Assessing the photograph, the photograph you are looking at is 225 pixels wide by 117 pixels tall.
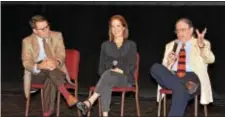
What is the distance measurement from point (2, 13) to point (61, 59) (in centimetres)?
221

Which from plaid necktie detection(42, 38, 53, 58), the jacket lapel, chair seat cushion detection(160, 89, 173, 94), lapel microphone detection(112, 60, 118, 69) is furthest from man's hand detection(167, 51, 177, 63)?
the jacket lapel

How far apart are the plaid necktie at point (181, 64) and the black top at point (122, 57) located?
1.50ft

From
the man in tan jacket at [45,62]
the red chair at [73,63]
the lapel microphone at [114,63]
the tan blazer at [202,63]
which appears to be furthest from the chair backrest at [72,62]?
the tan blazer at [202,63]

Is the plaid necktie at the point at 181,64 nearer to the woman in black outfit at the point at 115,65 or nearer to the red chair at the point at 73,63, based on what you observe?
the woman in black outfit at the point at 115,65

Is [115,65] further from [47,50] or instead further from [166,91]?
[47,50]

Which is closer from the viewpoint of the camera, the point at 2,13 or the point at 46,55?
the point at 46,55

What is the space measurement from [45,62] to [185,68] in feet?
4.77

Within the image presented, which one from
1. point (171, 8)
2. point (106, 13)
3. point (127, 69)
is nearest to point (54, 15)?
point (106, 13)

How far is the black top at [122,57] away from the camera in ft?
17.7

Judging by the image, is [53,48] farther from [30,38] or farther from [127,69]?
[127,69]

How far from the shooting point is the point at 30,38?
18.4ft

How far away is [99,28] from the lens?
23.4 feet

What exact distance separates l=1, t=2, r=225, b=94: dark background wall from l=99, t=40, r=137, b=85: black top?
1.52 meters

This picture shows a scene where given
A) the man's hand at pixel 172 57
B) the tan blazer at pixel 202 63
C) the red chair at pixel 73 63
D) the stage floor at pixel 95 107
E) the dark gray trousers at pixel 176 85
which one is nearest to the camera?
the dark gray trousers at pixel 176 85
